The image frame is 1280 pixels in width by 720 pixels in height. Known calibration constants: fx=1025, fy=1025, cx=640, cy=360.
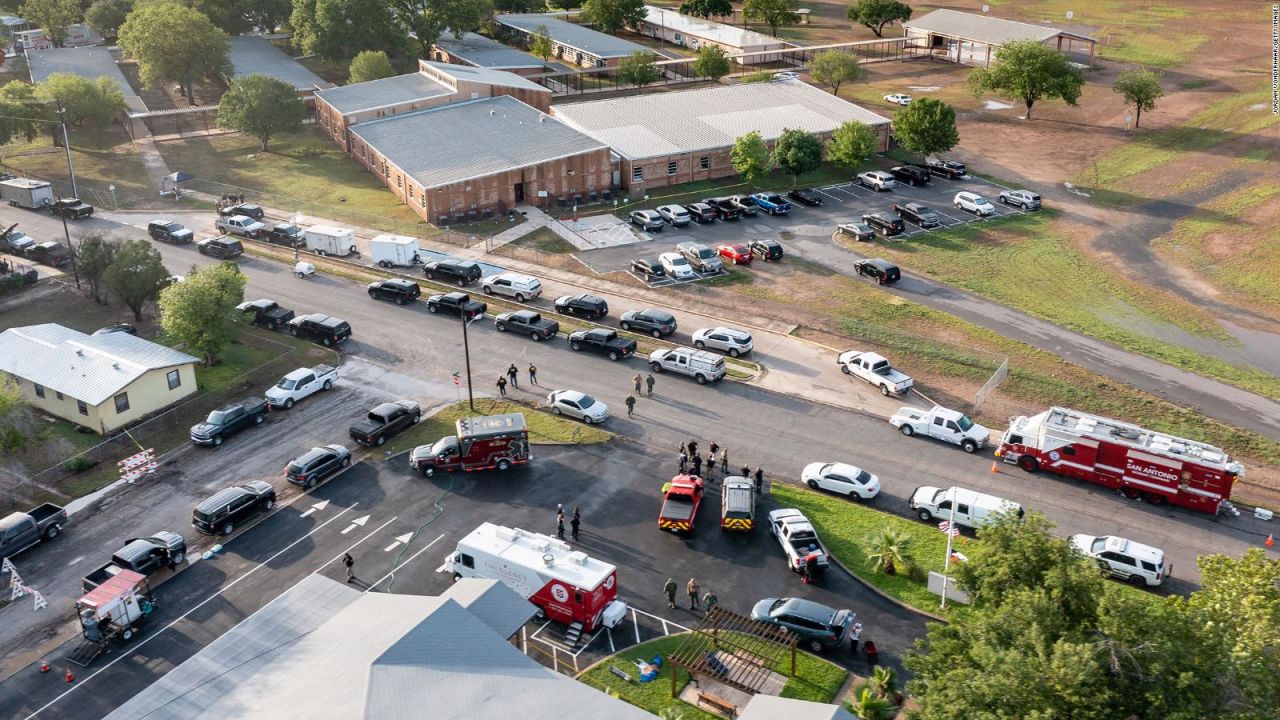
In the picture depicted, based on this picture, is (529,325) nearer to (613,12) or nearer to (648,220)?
(648,220)

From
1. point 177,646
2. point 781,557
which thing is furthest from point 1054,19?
point 177,646

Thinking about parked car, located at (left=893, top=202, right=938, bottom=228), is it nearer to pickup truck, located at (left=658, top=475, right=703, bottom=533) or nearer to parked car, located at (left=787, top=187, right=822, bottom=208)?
parked car, located at (left=787, top=187, right=822, bottom=208)

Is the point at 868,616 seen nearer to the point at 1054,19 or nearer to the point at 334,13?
the point at 334,13

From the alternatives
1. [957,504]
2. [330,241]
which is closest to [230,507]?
[957,504]

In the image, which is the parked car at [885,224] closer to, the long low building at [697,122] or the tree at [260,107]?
the long low building at [697,122]

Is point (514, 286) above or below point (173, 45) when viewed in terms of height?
below

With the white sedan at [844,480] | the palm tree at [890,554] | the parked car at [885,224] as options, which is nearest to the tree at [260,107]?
the parked car at [885,224]
